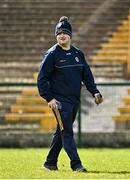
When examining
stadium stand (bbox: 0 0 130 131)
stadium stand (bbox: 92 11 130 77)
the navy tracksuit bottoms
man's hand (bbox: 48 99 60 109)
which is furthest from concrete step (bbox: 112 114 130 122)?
man's hand (bbox: 48 99 60 109)

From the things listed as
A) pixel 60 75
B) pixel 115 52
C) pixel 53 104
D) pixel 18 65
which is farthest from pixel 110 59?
pixel 53 104

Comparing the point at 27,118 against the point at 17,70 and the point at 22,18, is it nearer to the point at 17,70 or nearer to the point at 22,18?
the point at 17,70

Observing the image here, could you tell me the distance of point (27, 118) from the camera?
15.7m

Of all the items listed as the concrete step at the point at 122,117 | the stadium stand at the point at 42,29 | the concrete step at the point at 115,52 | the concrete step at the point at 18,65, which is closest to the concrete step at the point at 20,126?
the concrete step at the point at 122,117

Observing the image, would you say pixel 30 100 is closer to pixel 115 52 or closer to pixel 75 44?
pixel 115 52

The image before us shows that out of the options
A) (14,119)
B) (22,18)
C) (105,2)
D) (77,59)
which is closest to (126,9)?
(105,2)

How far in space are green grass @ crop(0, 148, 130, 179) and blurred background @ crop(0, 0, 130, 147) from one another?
2.09 m

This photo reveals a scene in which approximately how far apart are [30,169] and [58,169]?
1.17 ft

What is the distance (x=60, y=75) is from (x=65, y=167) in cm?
139

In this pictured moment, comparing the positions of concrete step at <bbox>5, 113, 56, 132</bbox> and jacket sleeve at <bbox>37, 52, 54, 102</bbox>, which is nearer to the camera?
jacket sleeve at <bbox>37, 52, 54, 102</bbox>

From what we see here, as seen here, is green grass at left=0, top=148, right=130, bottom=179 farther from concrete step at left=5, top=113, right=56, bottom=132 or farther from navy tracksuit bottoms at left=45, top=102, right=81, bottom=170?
concrete step at left=5, top=113, right=56, bottom=132

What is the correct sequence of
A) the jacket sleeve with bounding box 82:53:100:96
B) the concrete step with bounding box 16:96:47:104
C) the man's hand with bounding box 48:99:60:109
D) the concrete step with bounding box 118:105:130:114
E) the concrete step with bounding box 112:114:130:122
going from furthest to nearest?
the concrete step with bounding box 16:96:47:104 → the concrete step with bounding box 118:105:130:114 → the concrete step with bounding box 112:114:130:122 → the jacket sleeve with bounding box 82:53:100:96 → the man's hand with bounding box 48:99:60:109

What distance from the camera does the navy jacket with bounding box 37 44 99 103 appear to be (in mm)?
9328

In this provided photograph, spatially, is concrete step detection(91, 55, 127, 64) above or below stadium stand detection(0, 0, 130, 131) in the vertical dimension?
below
